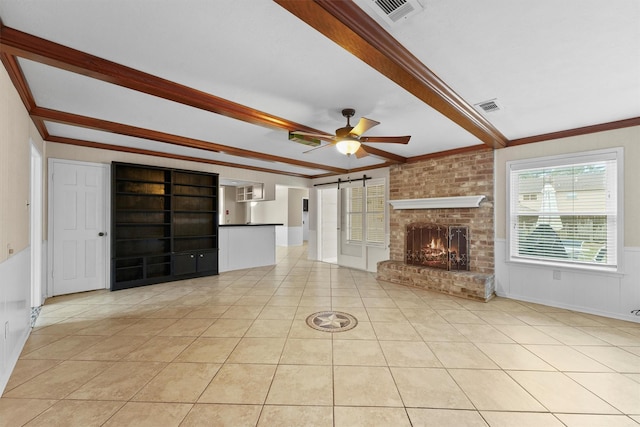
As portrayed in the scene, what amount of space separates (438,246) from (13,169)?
5.45 m

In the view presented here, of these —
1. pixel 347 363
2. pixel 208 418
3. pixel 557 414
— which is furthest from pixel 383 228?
pixel 208 418

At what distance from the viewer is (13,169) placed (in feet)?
7.36

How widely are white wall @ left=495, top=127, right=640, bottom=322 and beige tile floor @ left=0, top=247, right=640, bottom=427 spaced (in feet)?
0.79

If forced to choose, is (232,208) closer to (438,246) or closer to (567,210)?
(438,246)

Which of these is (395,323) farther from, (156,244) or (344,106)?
(156,244)

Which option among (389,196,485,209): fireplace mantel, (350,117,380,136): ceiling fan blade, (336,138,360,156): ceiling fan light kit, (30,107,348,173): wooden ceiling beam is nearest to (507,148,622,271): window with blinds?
(389,196,485,209): fireplace mantel

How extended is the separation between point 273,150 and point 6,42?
327cm

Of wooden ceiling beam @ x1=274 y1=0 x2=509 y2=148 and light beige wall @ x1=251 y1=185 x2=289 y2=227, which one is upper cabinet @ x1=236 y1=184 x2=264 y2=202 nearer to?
light beige wall @ x1=251 y1=185 x2=289 y2=227

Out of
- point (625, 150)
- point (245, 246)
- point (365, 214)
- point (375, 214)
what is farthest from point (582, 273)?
point (245, 246)

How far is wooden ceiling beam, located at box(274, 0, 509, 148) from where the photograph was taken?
1.45 metres

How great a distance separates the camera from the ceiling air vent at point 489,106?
9.04 feet

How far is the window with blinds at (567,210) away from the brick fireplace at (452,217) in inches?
13.4

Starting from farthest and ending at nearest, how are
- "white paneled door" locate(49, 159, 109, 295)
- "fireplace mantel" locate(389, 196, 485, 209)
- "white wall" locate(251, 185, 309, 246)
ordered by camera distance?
"white wall" locate(251, 185, 309, 246)
"fireplace mantel" locate(389, 196, 485, 209)
"white paneled door" locate(49, 159, 109, 295)

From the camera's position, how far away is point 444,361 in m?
2.29
